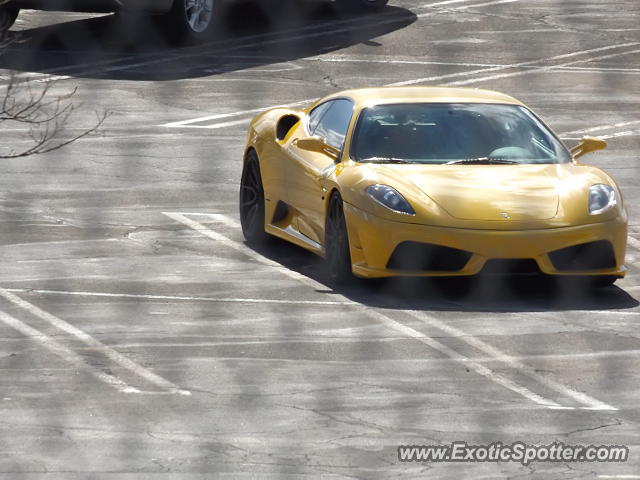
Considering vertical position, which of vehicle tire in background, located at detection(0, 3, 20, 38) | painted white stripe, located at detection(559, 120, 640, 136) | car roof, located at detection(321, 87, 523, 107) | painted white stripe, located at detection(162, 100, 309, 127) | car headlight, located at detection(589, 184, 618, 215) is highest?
car roof, located at detection(321, 87, 523, 107)

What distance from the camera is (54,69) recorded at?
16.4 m

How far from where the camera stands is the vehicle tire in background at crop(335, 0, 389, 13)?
19734 mm

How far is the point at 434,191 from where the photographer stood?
27.4 ft

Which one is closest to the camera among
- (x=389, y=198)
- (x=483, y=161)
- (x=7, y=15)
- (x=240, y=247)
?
(x=389, y=198)

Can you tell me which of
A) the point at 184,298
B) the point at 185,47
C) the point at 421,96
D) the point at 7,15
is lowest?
the point at 185,47

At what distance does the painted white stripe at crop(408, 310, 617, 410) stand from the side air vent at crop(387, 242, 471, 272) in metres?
0.33

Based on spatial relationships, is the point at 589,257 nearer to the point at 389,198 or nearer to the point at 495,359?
the point at 389,198

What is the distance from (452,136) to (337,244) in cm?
92

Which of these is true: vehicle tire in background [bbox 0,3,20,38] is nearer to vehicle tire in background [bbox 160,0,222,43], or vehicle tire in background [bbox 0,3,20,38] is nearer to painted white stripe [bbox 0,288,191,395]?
vehicle tire in background [bbox 160,0,222,43]

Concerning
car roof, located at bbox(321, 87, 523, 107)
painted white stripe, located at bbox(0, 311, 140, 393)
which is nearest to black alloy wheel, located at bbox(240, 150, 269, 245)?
car roof, located at bbox(321, 87, 523, 107)

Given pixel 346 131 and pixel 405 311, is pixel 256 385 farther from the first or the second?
pixel 346 131

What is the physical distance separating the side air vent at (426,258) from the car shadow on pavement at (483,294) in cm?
15

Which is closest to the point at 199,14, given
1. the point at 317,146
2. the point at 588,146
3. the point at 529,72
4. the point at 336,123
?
the point at 529,72

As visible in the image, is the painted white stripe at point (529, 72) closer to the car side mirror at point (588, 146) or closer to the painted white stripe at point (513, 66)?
the painted white stripe at point (513, 66)
